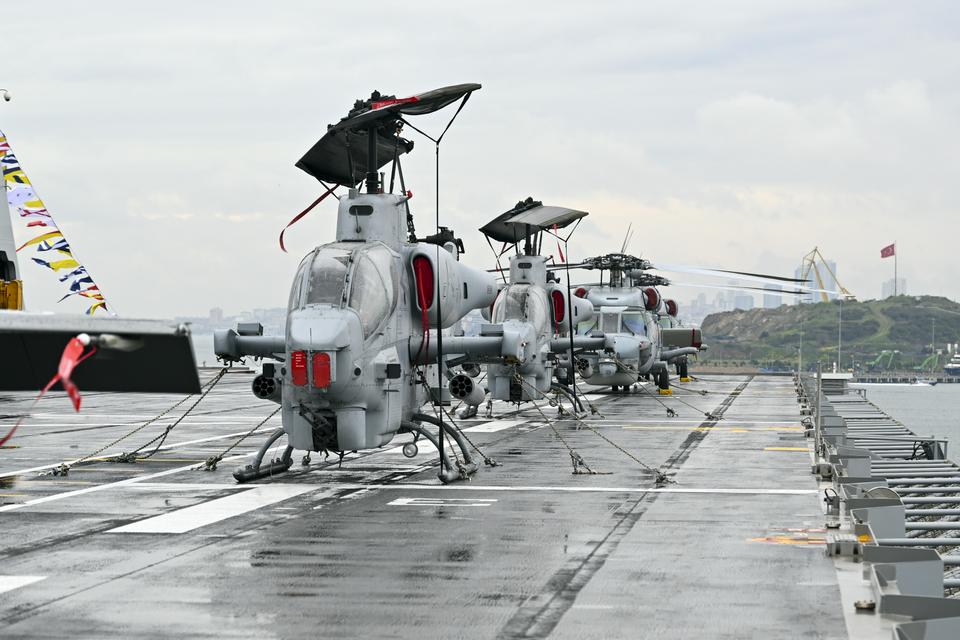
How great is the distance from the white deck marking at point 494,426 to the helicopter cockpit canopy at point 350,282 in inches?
456

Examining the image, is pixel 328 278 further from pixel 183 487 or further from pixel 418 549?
pixel 418 549

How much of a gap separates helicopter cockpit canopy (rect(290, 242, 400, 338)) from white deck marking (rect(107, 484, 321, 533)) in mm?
2667

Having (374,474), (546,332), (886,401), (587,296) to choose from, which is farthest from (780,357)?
(374,474)

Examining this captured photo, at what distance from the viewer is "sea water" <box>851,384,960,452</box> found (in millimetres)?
111738

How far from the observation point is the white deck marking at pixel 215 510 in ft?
50.4

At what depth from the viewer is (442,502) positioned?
1777cm

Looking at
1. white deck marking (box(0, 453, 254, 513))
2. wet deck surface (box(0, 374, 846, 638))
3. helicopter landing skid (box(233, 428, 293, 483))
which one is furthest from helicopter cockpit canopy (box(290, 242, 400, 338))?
white deck marking (box(0, 453, 254, 513))

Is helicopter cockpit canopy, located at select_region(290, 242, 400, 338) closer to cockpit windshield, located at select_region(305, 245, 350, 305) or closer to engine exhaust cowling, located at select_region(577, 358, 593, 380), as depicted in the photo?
cockpit windshield, located at select_region(305, 245, 350, 305)

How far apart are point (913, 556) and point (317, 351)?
30.5 ft

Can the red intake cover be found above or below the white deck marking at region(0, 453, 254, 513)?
above

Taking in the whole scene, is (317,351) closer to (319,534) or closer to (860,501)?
(319,534)

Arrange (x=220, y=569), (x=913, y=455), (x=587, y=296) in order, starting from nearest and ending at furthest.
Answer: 1. (x=220, y=569)
2. (x=913, y=455)
3. (x=587, y=296)

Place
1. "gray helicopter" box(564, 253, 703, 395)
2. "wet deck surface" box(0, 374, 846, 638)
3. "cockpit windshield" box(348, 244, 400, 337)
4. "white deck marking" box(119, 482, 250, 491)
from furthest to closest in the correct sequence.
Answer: "gray helicopter" box(564, 253, 703, 395)
"white deck marking" box(119, 482, 250, 491)
"cockpit windshield" box(348, 244, 400, 337)
"wet deck surface" box(0, 374, 846, 638)

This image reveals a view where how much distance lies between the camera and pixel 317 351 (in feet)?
58.4
